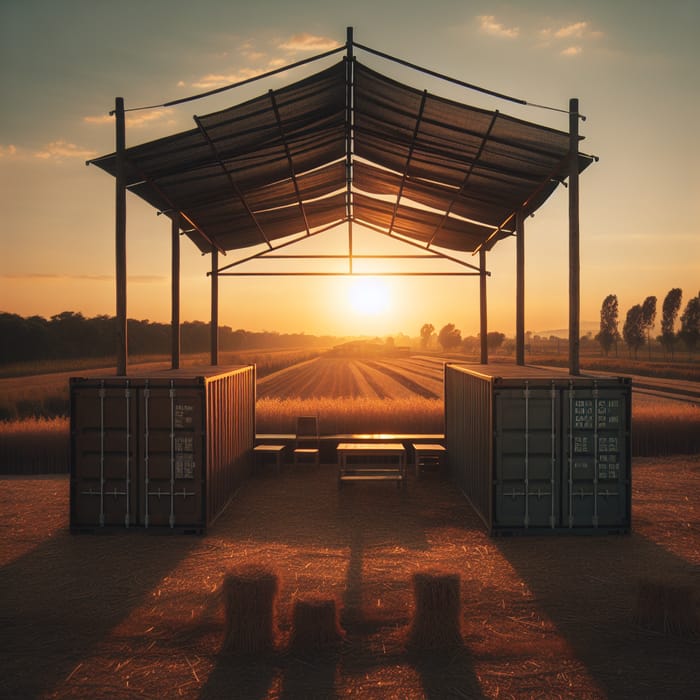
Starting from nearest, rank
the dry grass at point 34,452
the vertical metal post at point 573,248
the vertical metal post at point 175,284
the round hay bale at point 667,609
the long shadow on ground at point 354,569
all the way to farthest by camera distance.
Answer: the long shadow on ground at point 354,569
the round hay bale at point 667,609
the vertical metal post at point 573,248
the vertical metal post at point 175,284
the dry grass at point 34,452

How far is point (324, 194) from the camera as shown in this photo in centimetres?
1770

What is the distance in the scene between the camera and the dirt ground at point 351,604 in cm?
594

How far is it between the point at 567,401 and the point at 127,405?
24.0ft

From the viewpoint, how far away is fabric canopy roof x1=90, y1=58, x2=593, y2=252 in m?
12.0

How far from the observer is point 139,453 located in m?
10.8

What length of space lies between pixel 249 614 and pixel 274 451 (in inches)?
405

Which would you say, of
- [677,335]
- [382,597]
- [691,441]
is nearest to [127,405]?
[382,597]

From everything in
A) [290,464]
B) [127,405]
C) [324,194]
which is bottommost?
[290,464]

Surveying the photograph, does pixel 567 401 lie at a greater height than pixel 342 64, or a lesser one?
lesser

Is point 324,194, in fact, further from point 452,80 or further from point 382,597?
point 382,597

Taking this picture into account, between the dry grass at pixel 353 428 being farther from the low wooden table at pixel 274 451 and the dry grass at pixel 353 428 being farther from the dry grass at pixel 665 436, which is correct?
the low wooden table at pixel 274 451

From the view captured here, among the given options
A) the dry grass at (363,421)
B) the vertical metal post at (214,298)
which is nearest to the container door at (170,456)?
the vertical metal post at (214,298)

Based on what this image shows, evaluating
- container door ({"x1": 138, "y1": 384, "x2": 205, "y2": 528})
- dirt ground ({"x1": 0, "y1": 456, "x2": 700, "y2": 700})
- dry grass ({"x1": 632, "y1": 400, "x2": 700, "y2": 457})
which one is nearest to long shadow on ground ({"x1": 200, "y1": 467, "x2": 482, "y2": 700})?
dirt ground ({"x1": 0, "y1": 456, "x2": 700, "y2": 700})

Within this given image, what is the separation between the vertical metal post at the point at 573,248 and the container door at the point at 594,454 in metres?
1.79
